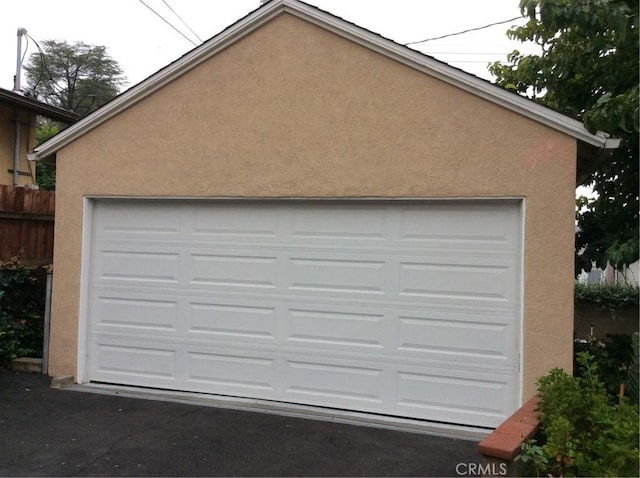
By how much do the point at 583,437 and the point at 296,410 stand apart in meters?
2.89

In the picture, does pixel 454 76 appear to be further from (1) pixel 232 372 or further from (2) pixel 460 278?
(1) pixel 232 372

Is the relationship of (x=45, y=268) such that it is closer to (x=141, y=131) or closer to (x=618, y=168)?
(x=141, y=131)

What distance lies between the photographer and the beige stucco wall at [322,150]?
5.18m

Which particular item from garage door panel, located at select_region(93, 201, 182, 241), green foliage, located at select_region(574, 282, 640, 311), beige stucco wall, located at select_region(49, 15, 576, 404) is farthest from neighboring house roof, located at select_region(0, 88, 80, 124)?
green foliage, located at select_region(574, 282, 640, 311)

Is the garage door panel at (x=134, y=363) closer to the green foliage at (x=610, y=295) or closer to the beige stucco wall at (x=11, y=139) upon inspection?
the green foliage at (x=610, y=295)

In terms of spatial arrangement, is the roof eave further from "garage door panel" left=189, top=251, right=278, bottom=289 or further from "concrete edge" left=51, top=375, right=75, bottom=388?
"concrete edge" left=51, top=375, right=75, bottom=388

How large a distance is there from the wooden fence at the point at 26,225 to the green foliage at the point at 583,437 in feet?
22.6

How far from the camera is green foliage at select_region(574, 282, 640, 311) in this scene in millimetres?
7730

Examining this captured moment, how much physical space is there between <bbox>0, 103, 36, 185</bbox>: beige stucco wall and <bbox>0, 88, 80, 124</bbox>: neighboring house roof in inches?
10.8

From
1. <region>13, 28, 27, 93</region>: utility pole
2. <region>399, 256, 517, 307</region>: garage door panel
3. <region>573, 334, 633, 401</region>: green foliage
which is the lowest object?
<region>573, 334, 633, 401</region>: green foliage

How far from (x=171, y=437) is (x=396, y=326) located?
7.68 ft

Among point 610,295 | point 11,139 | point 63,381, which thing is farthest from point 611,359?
point 11,139

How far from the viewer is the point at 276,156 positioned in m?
5.97

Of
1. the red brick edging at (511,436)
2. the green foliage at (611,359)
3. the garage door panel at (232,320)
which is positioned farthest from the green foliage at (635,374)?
the garage door panel at (232,320)
